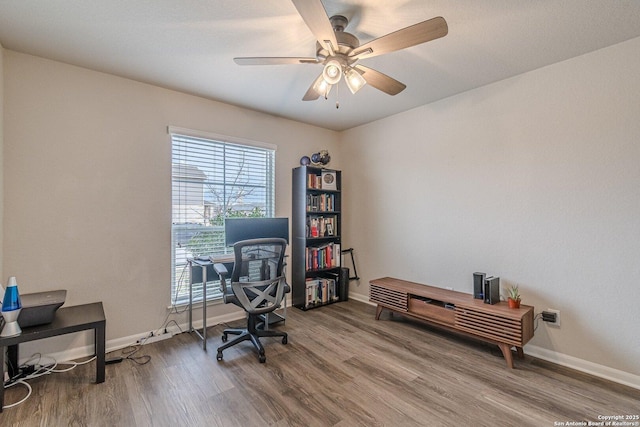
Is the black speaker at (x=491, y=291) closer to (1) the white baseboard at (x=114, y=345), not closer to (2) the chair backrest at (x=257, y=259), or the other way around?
(2) the chair backrest at (x=257, y=259)

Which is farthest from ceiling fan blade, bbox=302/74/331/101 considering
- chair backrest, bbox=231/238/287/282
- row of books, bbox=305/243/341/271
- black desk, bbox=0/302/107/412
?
black desk, bbox=0/302/107/412

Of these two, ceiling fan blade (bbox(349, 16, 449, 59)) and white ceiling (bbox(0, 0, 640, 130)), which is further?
white ceiling (bbox(0, 0, 640, 130))

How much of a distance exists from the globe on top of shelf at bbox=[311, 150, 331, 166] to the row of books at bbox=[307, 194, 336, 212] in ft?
1.52

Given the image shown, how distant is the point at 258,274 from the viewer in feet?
8.66

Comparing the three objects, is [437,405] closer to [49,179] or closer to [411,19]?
[411,19]

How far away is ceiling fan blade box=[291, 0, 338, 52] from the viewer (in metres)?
1.34

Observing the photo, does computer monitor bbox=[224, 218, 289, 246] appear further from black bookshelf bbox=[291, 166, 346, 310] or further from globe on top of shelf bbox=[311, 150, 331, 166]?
globe on top of shelf bbox=[311, 150, 331, 166]

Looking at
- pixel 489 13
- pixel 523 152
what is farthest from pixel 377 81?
pixel 523 152

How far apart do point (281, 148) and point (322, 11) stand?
2.48 metres

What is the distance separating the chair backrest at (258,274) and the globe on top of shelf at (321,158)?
1695 mm

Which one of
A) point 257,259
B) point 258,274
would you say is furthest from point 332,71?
point 258,274

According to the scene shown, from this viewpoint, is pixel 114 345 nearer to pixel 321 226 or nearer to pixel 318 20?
pixel 321 226

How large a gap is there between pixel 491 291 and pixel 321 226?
213cm

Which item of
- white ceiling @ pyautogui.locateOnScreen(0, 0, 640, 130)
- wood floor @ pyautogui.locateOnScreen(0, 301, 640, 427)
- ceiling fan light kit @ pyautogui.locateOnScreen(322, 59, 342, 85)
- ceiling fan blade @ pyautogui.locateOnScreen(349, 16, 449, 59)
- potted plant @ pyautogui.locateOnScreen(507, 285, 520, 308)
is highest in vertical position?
white ceiling @ pyautogui.locateOnScreen(0, 0, 640, 130)
